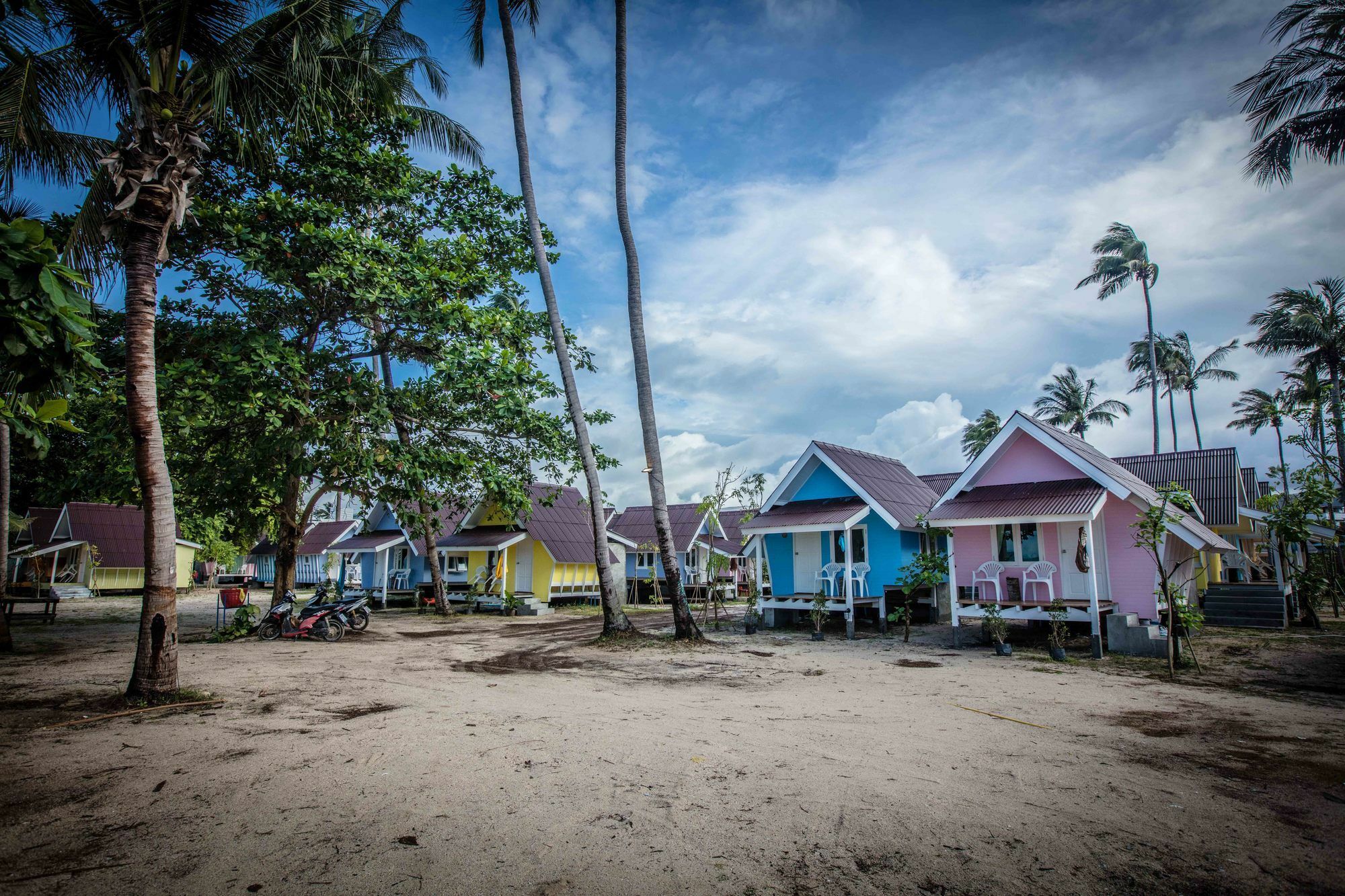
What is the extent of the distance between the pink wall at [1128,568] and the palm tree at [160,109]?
16.3m

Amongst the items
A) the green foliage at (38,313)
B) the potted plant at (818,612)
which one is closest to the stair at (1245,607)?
the potted plant at (818,612)

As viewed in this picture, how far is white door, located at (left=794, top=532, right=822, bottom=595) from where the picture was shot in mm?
18719

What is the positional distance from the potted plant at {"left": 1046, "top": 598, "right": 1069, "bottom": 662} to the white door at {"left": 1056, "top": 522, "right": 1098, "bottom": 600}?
151cm

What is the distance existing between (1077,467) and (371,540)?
90.5ft

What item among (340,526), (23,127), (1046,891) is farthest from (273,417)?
(340,526)

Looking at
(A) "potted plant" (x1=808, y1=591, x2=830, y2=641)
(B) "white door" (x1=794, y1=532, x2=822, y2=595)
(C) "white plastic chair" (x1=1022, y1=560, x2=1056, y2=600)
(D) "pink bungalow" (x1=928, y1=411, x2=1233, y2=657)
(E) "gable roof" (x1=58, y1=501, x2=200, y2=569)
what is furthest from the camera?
(E) "gable roof" (x1=58, y1=501, x2=200, y2=569)

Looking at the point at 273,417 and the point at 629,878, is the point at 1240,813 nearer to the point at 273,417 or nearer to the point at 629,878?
the point at 629,878

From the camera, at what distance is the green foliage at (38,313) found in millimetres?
3074

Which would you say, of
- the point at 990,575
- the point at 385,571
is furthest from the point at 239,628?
the point at 990,575

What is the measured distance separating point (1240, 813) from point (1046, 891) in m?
2.15

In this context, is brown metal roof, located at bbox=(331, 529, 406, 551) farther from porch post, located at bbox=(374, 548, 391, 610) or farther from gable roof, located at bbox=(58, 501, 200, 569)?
gable roof, located at bbox=(58, 501, 200, 569)

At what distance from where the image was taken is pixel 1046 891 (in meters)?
3.37

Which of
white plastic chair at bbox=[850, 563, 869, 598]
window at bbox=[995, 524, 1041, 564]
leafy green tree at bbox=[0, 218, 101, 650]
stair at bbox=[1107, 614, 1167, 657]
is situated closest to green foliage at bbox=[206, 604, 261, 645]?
leafy green tree at bbox=[0, 218, 101, 650]

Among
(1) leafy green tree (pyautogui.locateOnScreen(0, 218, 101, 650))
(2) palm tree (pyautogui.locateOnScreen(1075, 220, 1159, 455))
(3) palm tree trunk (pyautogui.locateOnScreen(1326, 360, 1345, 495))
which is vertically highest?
(2) palm tree (pyautogui.locateOnScreen(1075, 220, 1159, 455))
